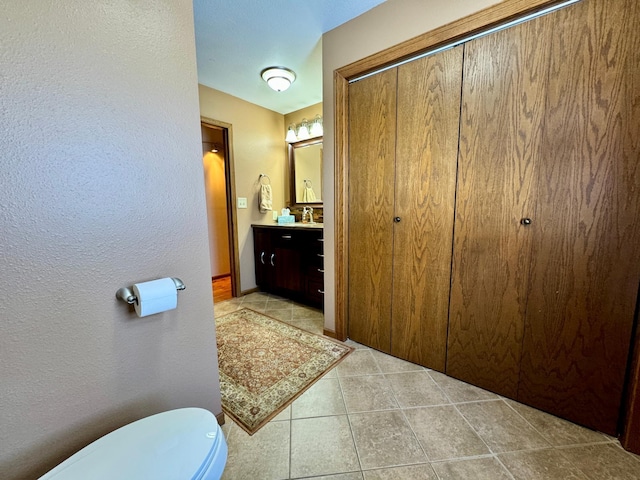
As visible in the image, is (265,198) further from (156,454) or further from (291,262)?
(156,454)

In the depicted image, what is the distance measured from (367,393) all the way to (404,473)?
46 centimetres

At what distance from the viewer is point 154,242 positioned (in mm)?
982

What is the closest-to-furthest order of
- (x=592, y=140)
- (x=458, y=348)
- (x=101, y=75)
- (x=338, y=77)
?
(x=101, y=75) → (x=592, y=140) → (x=458, y=348) → (x=338, y=77)

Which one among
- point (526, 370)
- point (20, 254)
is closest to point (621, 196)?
A: point (526, 370)

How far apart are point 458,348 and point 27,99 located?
2161 mm

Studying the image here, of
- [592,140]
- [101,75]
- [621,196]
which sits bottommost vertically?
[621,196]

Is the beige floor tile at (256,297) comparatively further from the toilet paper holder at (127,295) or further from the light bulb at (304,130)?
the toilet paper holder at (127,295)

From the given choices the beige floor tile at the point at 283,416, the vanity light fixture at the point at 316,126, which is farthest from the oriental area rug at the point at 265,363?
the vanity light fixture at the point at 316,126

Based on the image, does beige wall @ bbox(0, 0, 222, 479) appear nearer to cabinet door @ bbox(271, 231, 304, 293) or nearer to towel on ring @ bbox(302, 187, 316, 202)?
cabinet door @ bbox(271, 231, 304, 293)

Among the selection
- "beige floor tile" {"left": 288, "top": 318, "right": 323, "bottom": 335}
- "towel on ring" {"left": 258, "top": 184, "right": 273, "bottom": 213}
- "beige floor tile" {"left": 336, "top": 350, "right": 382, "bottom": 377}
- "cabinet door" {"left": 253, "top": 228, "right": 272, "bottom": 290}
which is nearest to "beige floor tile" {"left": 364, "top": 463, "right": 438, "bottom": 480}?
"beige floor tile" {"left": 336, "top": 350, "right": 382, "bottom": 377}

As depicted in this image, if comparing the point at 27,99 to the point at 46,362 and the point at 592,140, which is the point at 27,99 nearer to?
the point at 46,362

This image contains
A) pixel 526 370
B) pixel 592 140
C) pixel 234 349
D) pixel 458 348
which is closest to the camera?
pixel 592 140

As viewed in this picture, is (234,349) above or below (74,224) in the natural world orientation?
below

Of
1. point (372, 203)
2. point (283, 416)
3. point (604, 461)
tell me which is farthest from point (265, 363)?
point (604, 461)
